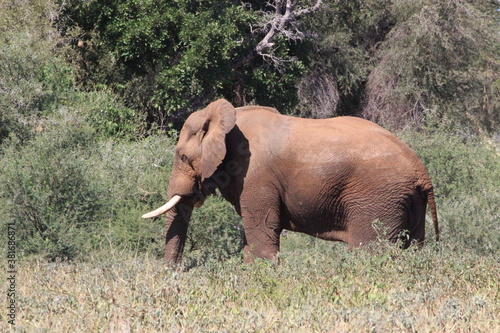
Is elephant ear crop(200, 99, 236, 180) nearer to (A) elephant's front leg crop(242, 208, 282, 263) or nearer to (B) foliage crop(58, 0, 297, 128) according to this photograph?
(A) elephant's front leg crop(242, 208, 282, 263)

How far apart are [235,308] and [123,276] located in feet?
4.68

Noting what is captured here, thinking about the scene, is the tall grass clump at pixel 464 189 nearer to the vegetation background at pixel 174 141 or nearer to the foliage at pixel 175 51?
the vegetation background at pixel 174 141

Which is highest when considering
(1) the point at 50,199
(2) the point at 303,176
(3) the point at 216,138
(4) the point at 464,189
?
(3) the point at 216,138

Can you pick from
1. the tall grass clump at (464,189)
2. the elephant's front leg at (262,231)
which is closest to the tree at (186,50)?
the tall grass clump at (464,189)

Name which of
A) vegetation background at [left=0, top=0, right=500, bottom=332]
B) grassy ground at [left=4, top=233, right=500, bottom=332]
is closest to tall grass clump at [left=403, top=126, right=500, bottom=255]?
vegetation background at [left=0, top=0, right=500, bottom=332]

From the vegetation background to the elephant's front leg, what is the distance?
0.76 ft

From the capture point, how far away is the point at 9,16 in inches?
727

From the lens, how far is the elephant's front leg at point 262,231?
8406 mm

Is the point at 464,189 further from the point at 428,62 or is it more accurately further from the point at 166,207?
the point at 428,62

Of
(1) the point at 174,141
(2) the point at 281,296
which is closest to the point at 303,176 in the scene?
(2) the point at 281,296

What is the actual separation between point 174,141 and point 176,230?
605cm

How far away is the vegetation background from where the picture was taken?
6027mm

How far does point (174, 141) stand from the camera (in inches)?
584

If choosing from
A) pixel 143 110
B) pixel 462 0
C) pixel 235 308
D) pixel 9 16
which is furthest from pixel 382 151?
pixel 462 0
